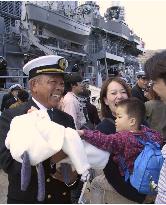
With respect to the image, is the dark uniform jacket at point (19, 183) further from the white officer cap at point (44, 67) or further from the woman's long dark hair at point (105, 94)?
the woman's long dark hair at point (105, 94)

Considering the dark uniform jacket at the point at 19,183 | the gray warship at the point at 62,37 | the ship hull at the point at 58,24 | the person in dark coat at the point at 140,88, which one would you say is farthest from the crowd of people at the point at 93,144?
the ship hull at the point at 58,24

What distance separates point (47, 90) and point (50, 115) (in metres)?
0.19

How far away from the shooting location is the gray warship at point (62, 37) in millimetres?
29375

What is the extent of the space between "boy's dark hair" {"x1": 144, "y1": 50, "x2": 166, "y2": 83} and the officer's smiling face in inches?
30.2

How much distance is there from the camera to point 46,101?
2646mm

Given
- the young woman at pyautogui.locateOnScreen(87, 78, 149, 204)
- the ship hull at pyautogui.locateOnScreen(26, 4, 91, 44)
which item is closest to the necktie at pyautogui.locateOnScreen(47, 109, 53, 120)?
the young woman at pyautogui.locateOnScreen(87, 78, 149, 204)

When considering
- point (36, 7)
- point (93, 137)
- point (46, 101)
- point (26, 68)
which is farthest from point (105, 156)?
point (36, 7)

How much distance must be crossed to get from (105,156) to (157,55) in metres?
0.69

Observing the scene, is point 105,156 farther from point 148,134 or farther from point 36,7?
point 36,7

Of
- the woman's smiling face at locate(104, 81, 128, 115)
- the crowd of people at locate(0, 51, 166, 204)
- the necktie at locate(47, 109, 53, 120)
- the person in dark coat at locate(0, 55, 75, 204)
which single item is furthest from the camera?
the woman's smiling face at locate(104, 81, 128, 115)

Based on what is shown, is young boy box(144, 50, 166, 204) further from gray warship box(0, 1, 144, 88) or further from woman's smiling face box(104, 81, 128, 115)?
gray warship box(0, 1, 144, 88)

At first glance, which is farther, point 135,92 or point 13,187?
point 135,92

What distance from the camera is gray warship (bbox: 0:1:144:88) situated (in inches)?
1156

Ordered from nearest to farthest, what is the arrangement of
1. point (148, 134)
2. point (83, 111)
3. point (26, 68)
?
point (148, 134) → point (26, 68) → point (83, 111)
